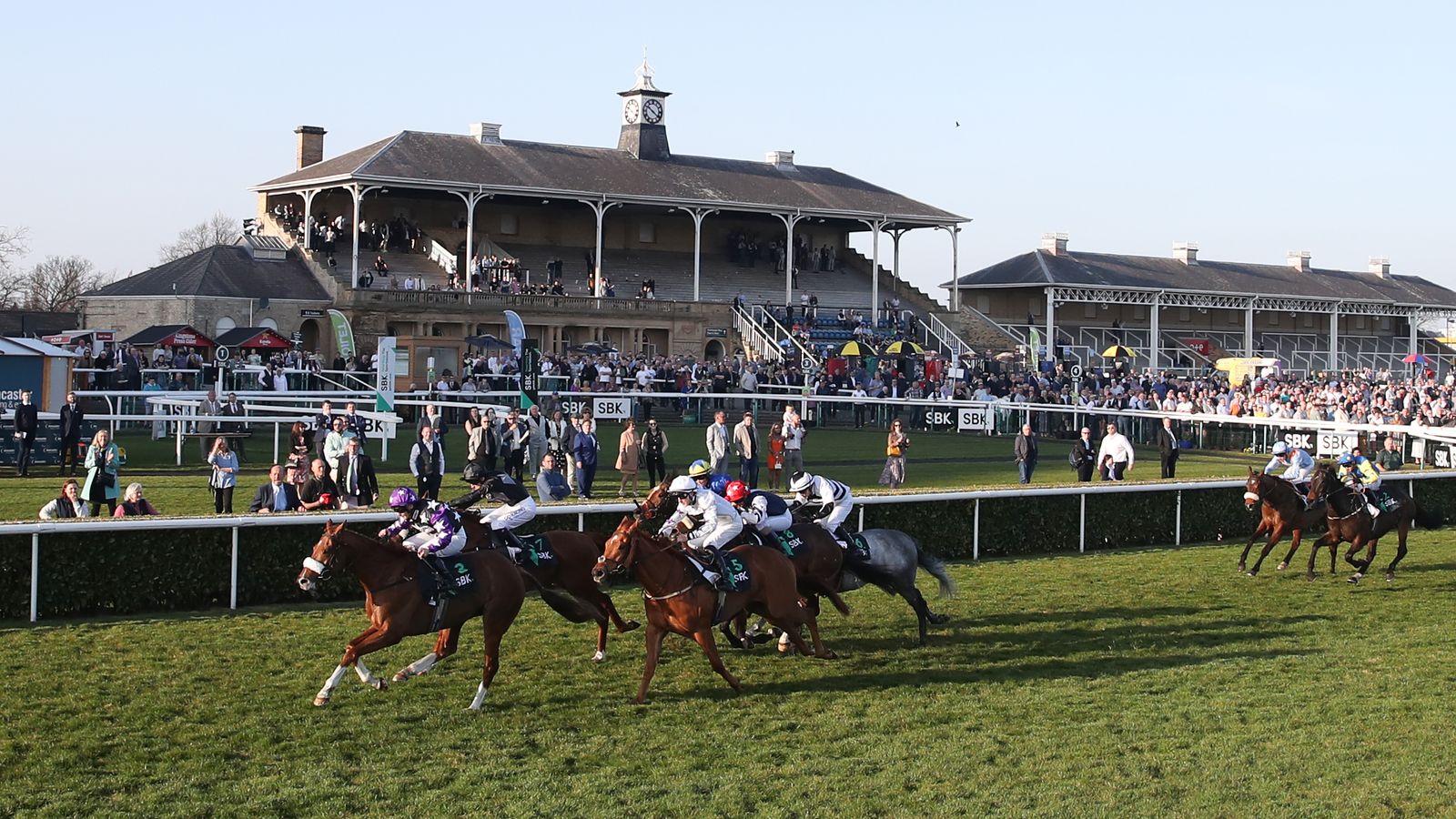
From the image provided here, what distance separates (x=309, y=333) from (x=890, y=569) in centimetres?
2714

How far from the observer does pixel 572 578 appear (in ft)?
30.7

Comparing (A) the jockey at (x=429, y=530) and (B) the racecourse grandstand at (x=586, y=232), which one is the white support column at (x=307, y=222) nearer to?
(B) the racecourse grandstand at (x=586, y=232)

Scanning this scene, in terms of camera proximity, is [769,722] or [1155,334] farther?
[1155,334]

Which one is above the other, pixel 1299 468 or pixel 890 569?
pixel 1299 468

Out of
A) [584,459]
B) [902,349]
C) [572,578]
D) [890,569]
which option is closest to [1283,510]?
[890,569]

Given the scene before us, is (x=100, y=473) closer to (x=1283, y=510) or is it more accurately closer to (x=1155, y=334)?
(x=1283, y=510)

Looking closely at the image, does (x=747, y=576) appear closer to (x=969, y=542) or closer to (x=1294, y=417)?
(x=969, y=542)

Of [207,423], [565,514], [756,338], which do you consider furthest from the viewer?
[756,338]

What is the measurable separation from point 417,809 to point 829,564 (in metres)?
3.97

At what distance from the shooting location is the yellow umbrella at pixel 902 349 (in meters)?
33.6

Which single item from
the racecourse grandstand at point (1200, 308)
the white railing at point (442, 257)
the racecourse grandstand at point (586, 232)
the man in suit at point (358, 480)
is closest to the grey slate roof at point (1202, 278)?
the racecourse grandstand at point (1200, 308)

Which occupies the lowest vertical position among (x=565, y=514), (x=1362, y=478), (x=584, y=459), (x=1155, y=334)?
(x=565, y=514)

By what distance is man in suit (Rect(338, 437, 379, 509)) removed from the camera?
45.3 feet

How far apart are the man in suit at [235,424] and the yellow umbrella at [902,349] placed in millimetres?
16021
